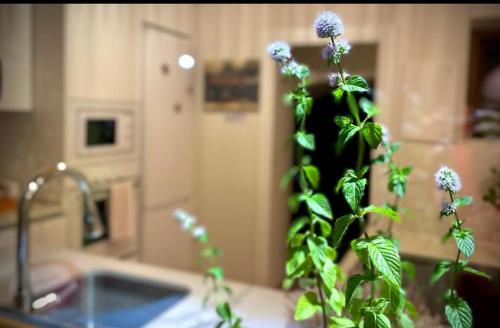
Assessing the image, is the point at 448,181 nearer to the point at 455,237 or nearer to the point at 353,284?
the point at 455,237

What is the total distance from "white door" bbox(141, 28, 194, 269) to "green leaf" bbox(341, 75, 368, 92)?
190 cm

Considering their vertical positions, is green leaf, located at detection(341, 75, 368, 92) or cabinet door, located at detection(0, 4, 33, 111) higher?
cabinet door, located at detection(0, 4, 33, 111)

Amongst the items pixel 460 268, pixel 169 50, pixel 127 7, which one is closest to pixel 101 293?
pixel 460 268

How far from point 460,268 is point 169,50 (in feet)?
6.93

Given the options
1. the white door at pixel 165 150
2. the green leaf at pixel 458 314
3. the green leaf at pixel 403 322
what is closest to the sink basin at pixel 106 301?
the green leaf at pixel 403 322

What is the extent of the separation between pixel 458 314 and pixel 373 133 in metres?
0.28

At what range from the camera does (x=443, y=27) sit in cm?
197

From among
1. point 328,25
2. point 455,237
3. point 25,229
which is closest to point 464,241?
point 455,237

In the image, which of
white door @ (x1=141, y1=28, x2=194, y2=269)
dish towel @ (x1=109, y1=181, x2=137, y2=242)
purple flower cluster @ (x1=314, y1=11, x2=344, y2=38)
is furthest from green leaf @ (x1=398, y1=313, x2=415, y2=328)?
white door @ (x1=141, y1=28, x2=194, y2=269)

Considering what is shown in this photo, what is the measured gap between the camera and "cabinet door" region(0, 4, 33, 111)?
1.63 meters

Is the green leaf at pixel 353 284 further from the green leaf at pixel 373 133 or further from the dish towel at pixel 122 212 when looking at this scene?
the dish towel at pixel 122 212

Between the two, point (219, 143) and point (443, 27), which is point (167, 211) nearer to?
point (219, 143)

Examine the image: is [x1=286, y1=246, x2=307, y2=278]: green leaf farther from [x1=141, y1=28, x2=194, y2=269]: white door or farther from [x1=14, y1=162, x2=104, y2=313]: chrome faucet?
[x1=141, y1=28, x2=194, y2=269]: white door

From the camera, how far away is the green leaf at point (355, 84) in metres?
0.56
